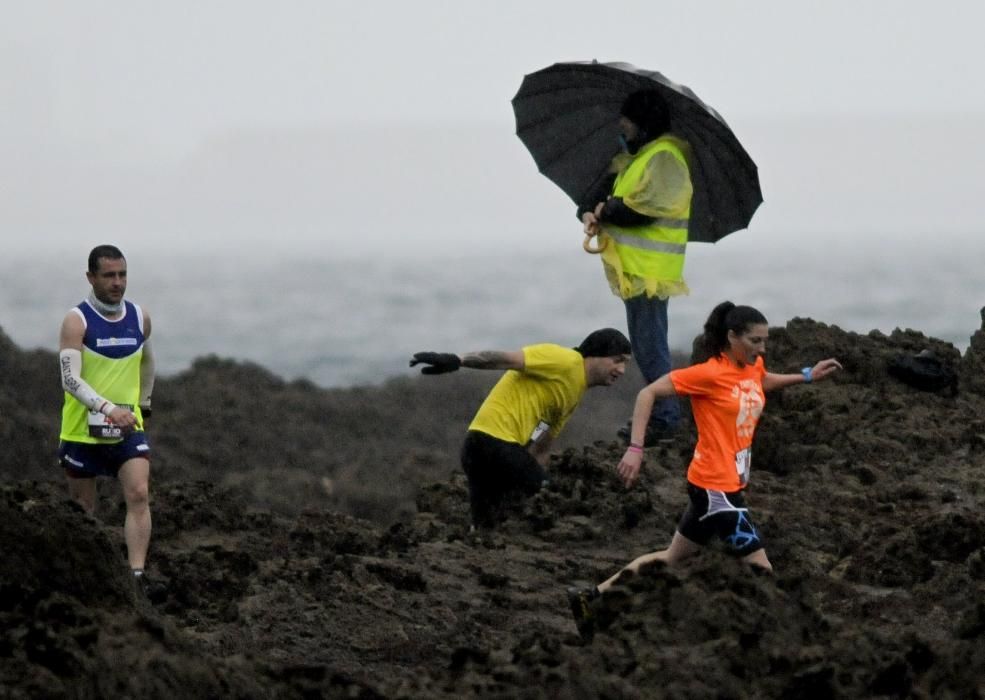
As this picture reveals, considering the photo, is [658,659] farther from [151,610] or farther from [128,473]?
[128,473]

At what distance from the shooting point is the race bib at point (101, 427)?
988 centimetres

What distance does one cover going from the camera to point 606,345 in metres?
11.0

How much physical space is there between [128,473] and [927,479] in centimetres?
505

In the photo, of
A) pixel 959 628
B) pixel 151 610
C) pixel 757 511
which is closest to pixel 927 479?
pixel 757 511

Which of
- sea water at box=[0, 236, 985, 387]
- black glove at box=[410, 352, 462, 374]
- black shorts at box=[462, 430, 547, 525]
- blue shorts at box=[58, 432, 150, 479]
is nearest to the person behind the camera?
blue shorts at box=[58, 432, 150, 479]

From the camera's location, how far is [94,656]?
617cm

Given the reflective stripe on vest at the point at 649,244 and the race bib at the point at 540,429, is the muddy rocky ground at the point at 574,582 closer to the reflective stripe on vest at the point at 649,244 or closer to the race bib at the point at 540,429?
the race bib at the point at 540,429

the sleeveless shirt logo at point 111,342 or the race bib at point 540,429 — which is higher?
the sleeveless shirt logo at point 111,342

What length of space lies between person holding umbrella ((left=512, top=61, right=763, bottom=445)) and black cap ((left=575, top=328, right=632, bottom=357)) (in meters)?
1.02

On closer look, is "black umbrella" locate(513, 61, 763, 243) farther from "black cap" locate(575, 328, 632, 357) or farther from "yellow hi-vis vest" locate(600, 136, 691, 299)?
"black cap" locate(575, 328, 632, 357)

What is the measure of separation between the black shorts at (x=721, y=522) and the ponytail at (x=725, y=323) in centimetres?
65

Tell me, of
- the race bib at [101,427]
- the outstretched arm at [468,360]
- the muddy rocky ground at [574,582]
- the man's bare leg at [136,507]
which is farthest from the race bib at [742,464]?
the race bib at [101,427]

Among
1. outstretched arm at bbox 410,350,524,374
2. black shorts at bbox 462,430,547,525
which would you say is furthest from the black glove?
black shorts at bbox 462,430,547,525

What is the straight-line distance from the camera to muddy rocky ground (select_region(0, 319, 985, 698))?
6.44 metres
